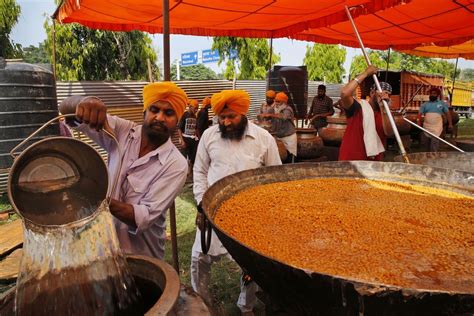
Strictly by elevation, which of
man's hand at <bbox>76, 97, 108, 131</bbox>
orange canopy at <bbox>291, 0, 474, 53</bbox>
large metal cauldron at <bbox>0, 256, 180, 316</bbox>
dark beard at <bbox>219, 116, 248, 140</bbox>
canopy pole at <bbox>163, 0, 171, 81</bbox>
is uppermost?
orange canopy at <bbox>291, 0, 474, 53</bbox>

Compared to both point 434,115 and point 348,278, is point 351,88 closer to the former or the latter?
point 348,278

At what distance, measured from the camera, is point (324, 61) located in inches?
1082

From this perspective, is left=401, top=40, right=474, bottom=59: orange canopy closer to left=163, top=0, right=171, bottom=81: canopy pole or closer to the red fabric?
the red fabric

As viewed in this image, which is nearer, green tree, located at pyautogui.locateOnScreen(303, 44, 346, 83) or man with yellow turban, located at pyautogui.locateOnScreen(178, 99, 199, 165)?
man with yellow turban, located at pyautogui.locateOnScreen(178, 99, 199, 165)

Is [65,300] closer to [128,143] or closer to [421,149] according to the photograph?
[128,143]

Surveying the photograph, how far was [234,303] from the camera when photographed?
3.47 meters

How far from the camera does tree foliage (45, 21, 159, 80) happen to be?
45.1ft

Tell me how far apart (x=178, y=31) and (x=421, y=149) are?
9.05m

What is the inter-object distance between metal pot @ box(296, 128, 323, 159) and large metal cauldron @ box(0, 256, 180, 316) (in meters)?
6.08

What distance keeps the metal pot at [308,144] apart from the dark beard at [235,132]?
4.06 m

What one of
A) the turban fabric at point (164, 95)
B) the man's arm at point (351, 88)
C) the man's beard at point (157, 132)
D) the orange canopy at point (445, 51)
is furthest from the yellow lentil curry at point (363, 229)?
the orange canopy at point (445, 51)

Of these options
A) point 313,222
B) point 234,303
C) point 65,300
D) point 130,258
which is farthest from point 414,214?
point 234,303

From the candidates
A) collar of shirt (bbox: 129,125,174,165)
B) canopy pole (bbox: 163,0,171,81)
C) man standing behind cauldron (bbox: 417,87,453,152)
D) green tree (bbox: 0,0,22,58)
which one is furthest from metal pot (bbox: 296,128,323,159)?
green tree (bbox: 0,0,22,58)

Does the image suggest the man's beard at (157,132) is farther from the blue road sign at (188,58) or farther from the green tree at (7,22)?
the blue road sign at (188,58)
